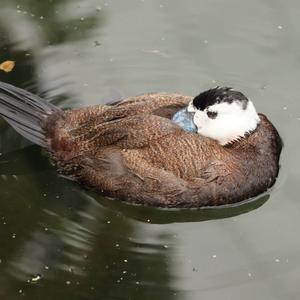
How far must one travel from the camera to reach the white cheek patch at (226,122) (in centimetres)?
538

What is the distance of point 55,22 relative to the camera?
22.9ft

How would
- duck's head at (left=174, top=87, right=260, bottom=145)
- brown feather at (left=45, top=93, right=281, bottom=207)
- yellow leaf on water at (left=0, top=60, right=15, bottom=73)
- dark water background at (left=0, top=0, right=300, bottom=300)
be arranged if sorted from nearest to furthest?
dark water background at (left=0, top=0, right=300, bottom=300) < brown feather at (left=45, top=93, right=281, bottom=207) < duck's head at (left=174, top=87, right=260, bottom=145) < yellow leaf on water at (left=0, top=60, right=15, bottom=73)

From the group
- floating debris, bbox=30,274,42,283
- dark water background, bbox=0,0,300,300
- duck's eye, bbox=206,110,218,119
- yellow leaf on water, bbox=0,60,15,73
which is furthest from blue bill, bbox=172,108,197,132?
yellow leaf on water, bbox=0,60,15,73

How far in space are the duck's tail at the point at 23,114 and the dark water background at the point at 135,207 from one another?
24 centimetres

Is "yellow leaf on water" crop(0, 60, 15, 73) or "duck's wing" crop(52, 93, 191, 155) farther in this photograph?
"yellow leaf on water" crop(0, 60, 15, 73)

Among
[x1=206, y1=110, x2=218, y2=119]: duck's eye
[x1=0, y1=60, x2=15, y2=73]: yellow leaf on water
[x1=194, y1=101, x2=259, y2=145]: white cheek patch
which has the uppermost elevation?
[x1=206, y1=110, x2=218, y2=119]: duck's eye

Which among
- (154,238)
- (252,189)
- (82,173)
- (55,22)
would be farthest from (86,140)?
(55,22)

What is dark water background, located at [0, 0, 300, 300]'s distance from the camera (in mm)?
5086

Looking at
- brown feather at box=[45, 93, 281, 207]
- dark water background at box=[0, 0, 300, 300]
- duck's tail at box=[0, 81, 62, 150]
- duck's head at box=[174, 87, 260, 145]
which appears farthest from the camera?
duck's tail at box=[0, 81, 62, 150]

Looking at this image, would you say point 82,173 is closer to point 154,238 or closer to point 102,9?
point 154,238

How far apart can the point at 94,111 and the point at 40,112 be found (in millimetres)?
374

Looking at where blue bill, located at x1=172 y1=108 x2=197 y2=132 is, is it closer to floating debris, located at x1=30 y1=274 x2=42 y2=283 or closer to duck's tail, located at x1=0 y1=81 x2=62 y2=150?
duck's tail, located at x1=0 y1=81 x2=62 y2=150

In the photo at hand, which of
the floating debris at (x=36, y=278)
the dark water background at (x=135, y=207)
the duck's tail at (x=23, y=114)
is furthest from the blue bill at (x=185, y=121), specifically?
the floating debris at (x=36, y=278)

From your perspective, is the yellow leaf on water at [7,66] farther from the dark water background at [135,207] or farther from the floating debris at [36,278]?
the floating debris at [36,278]
